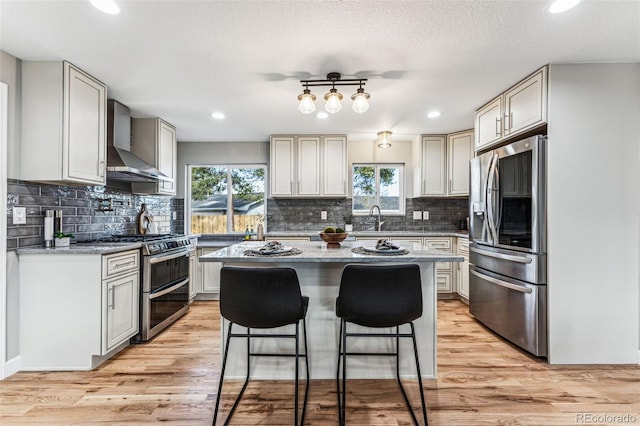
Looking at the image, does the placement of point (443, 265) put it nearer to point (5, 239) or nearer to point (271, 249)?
point (271, 249)

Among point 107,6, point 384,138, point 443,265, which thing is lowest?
point 443,265

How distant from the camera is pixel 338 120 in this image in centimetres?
371

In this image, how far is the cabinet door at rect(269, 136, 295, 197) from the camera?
4.36 metres

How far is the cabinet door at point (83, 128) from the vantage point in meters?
2.33

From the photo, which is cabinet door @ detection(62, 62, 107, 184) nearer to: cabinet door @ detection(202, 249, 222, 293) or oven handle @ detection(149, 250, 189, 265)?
oven handle @ detection(149, 250, 189, 265)

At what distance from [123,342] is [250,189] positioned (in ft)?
8.94

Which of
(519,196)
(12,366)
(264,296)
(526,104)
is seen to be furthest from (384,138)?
(12,366)

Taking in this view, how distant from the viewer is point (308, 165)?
435 cm

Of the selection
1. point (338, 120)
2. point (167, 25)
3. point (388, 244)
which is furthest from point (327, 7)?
point (338, 120)

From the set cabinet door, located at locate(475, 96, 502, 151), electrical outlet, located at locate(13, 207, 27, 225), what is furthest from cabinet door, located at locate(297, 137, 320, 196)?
electrical outlet, located at locate(13, 207, 27, 225)

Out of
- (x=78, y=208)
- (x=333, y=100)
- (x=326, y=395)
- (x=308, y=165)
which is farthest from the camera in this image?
(x=308, y=165)

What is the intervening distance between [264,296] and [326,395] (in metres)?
0.87

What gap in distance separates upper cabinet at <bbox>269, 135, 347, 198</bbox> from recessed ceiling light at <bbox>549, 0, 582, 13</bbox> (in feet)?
9.24

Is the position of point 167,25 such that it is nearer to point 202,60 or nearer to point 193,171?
point 202,60
